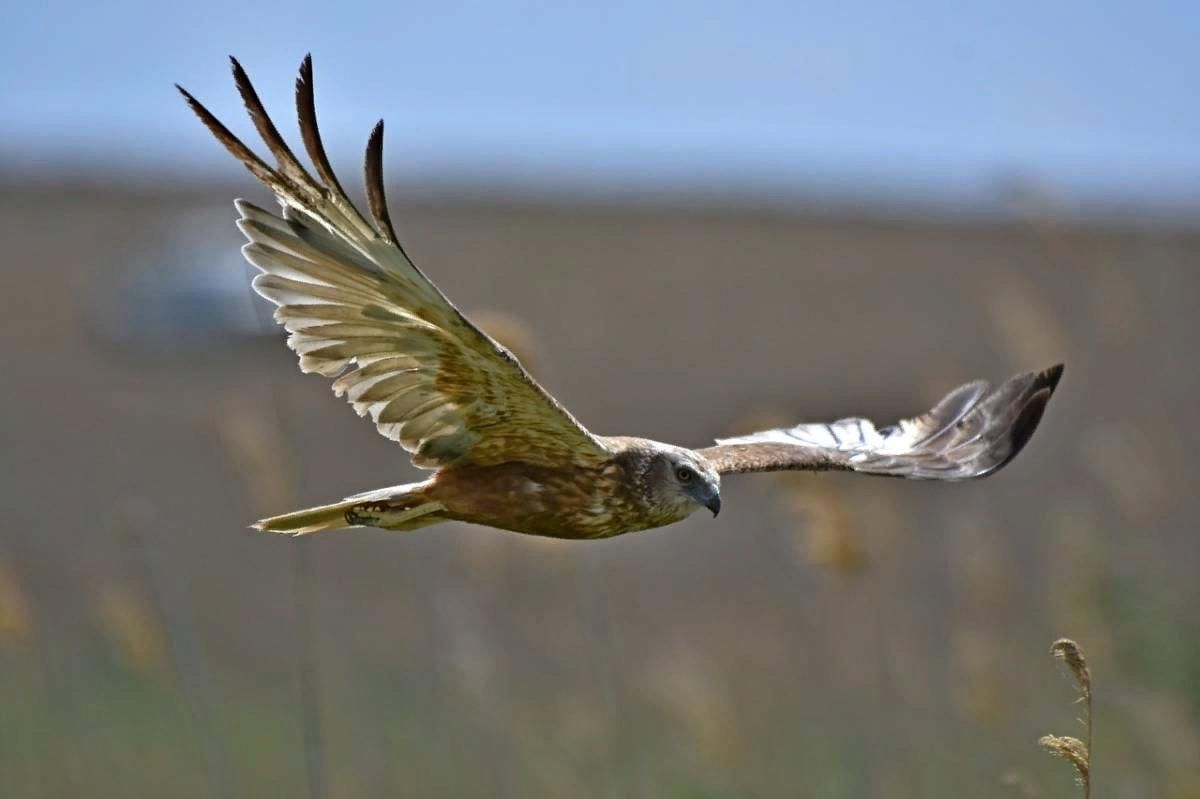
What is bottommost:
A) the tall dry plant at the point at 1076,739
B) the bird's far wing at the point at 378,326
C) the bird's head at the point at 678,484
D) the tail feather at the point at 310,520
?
the tall dry plant at the point at 1076,739

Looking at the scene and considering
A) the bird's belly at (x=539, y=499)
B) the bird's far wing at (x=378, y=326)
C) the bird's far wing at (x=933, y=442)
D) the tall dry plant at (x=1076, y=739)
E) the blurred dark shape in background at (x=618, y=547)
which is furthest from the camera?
the blurred dark shape in background at (x=618, y=547)

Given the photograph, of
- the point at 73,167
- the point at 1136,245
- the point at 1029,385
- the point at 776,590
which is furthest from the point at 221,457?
the point at 73,167

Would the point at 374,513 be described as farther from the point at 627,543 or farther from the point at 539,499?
the point at 627,543

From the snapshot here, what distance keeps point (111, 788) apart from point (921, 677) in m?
3.33

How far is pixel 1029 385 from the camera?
234 inches

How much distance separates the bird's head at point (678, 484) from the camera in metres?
4.66

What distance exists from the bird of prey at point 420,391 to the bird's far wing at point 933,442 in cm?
5

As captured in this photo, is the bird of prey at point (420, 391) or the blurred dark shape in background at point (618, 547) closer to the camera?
the bird of prey at point (420, 391)

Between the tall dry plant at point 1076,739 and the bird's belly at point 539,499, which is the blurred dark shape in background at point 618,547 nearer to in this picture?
the bird's belly at point 539,499

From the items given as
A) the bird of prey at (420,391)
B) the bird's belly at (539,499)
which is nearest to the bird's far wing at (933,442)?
the bird of prey at (420,391)

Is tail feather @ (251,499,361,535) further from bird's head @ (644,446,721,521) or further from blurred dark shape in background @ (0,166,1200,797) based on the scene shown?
bird's head @ (644,446,721,521)

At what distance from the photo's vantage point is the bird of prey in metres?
3.90

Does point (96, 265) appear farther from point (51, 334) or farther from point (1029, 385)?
point (1029, 385)

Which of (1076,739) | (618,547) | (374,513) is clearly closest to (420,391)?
(374,513)
